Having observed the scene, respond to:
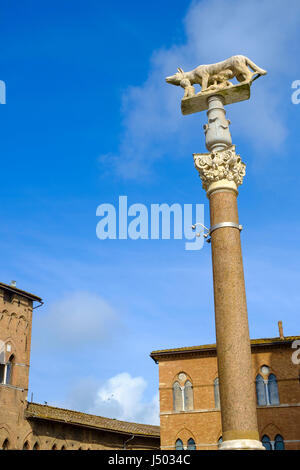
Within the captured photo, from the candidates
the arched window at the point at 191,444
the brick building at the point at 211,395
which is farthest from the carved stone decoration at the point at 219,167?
the arched window at the point at 191,444

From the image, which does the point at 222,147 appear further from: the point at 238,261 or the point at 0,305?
the point at 0,305

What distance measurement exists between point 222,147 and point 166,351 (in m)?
19.6

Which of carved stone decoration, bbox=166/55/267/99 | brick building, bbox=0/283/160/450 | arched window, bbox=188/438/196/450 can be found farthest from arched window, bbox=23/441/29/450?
carved stone decoration, bbox=166/55/267/99

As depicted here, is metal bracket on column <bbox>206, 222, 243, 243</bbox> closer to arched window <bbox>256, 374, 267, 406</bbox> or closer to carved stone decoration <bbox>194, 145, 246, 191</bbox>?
carved stone decoration <bbox>194, 145, 246, 191</bbox>

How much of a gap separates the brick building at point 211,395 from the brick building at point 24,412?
4.07 meters

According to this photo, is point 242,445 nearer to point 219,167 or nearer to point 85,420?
point 219,167

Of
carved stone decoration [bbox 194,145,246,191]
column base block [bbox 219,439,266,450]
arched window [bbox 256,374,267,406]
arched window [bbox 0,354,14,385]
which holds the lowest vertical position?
column base block [bbox 219,439,266,450]

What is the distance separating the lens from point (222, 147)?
38.5 feet

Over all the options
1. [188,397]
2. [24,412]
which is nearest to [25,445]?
[24,412]

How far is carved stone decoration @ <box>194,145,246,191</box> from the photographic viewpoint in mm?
11469

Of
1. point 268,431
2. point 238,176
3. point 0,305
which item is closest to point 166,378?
point 268,431

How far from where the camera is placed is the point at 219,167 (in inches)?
452

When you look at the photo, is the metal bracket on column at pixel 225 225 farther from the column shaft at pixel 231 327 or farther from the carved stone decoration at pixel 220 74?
the carved stone decoration at pixel 220 74

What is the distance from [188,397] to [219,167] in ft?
65.3
